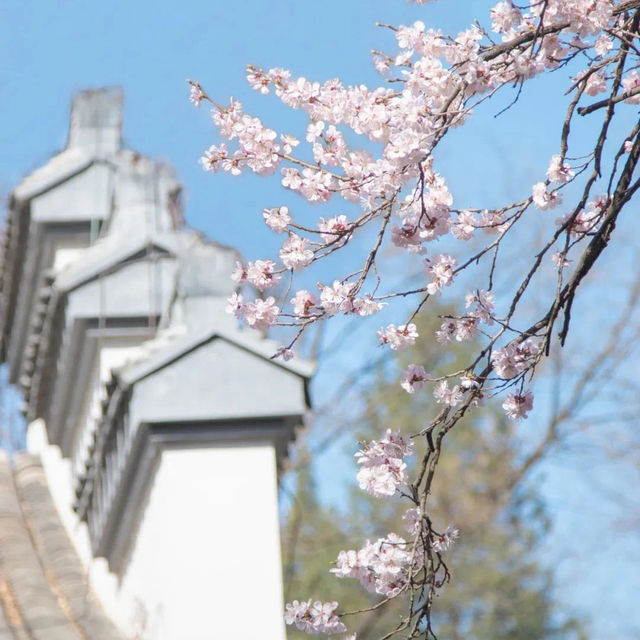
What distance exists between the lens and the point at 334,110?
12.1ft

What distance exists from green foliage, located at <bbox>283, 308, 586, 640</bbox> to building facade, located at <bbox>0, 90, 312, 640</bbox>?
9.61 metres

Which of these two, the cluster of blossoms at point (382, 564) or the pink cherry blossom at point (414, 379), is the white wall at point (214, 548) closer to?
the cluster of blossoms at point (382, 564)

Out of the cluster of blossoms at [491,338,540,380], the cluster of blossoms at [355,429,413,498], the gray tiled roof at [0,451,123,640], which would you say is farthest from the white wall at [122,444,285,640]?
the cluster of blossoms at [491,338,540,380]

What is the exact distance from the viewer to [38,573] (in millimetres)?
6277

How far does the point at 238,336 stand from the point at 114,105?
269 cm

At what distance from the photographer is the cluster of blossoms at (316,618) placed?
3752 millimetres

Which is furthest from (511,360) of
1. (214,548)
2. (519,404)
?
(214,548)

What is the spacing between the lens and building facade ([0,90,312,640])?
520 centimetres

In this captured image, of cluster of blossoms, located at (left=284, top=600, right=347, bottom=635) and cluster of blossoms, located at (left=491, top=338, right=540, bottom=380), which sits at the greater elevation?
cluster of blossoms, located at (left=491, top=338, right=540, bottom=380)

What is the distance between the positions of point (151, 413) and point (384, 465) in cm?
188

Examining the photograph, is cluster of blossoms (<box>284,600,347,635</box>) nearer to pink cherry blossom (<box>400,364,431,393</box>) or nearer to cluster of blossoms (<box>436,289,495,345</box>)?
pink cherry blossom (<box>400,364,431,393</box>)

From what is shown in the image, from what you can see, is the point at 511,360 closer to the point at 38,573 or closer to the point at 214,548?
the point at 214,548

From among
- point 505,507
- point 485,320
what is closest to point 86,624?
point 485,320

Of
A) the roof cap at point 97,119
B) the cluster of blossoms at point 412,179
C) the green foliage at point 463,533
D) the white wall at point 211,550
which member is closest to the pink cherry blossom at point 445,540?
the cluster of blossoms at point 412,179
